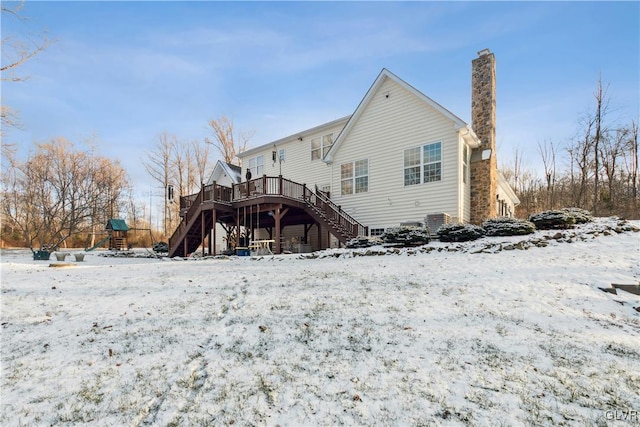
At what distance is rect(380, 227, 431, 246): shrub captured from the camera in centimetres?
1080

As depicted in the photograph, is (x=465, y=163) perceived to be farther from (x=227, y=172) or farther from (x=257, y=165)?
(x=227, y=172)

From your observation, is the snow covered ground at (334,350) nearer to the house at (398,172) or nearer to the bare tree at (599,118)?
the house at (398,172)

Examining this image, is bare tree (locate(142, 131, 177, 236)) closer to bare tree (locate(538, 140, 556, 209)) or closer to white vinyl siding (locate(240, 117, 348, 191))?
white vinyl siding (locate(240, 117, 348, 191))

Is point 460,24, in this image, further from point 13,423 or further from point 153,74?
point 13,423

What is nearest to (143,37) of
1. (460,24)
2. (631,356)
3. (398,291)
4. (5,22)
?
(5,22)

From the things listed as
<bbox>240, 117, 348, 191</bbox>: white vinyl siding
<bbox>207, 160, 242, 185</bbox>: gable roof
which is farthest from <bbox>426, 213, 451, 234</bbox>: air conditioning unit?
<bbox>207, 160, 242, 185</bbox>: gable roof

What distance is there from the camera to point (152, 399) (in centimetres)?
274

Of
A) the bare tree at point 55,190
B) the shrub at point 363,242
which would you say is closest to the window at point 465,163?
the shrub at point 363,242

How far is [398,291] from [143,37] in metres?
14.0

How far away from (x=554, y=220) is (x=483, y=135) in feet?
15.3

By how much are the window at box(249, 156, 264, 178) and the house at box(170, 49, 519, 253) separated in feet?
18.2

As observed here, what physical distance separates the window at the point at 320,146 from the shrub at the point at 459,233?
29.1ft

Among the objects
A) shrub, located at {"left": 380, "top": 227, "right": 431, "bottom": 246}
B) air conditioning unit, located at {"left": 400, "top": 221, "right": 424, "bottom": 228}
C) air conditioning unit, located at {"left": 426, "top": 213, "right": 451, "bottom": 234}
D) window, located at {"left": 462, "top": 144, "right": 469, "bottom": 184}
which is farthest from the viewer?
air conditioning unit, located at {"left": 400, "top": 221, "right": 424, "bottom": 228}

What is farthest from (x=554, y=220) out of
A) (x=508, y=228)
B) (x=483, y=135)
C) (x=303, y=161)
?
(x=303, y=161)
